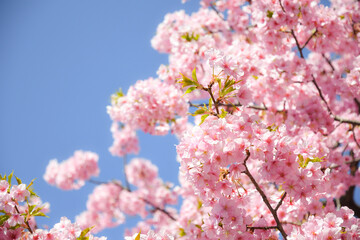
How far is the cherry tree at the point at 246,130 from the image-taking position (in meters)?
2.50

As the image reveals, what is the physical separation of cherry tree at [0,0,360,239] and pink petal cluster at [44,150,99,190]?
0.03 metres

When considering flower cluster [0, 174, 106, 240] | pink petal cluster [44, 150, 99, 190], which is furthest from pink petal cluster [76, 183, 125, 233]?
flower cluster [0, 174, 106, 240]

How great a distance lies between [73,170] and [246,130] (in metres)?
7.81

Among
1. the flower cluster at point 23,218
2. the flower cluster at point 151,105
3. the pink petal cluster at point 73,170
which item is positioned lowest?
the flower cluster at point 23,218

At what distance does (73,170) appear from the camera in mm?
8938

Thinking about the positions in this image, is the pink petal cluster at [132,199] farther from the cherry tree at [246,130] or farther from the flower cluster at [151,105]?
the flower cluster at [151,105]

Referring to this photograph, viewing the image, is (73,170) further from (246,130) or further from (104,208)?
(246,130)

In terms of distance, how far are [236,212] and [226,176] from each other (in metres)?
0.34

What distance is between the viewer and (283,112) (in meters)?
5.25

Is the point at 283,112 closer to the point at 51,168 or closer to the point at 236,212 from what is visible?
the point at 236,212

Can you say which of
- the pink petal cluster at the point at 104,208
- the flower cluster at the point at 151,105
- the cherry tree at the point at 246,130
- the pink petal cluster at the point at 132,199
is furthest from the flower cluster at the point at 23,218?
the pink petal cluster at the point at 104,208

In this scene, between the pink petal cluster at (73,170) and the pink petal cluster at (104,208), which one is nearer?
the pink petal cluster at (73,170)

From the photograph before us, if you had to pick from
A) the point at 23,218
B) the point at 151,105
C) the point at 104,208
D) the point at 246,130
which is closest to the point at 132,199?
the point at 104,208

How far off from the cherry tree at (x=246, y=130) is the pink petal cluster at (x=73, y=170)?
0.03m
